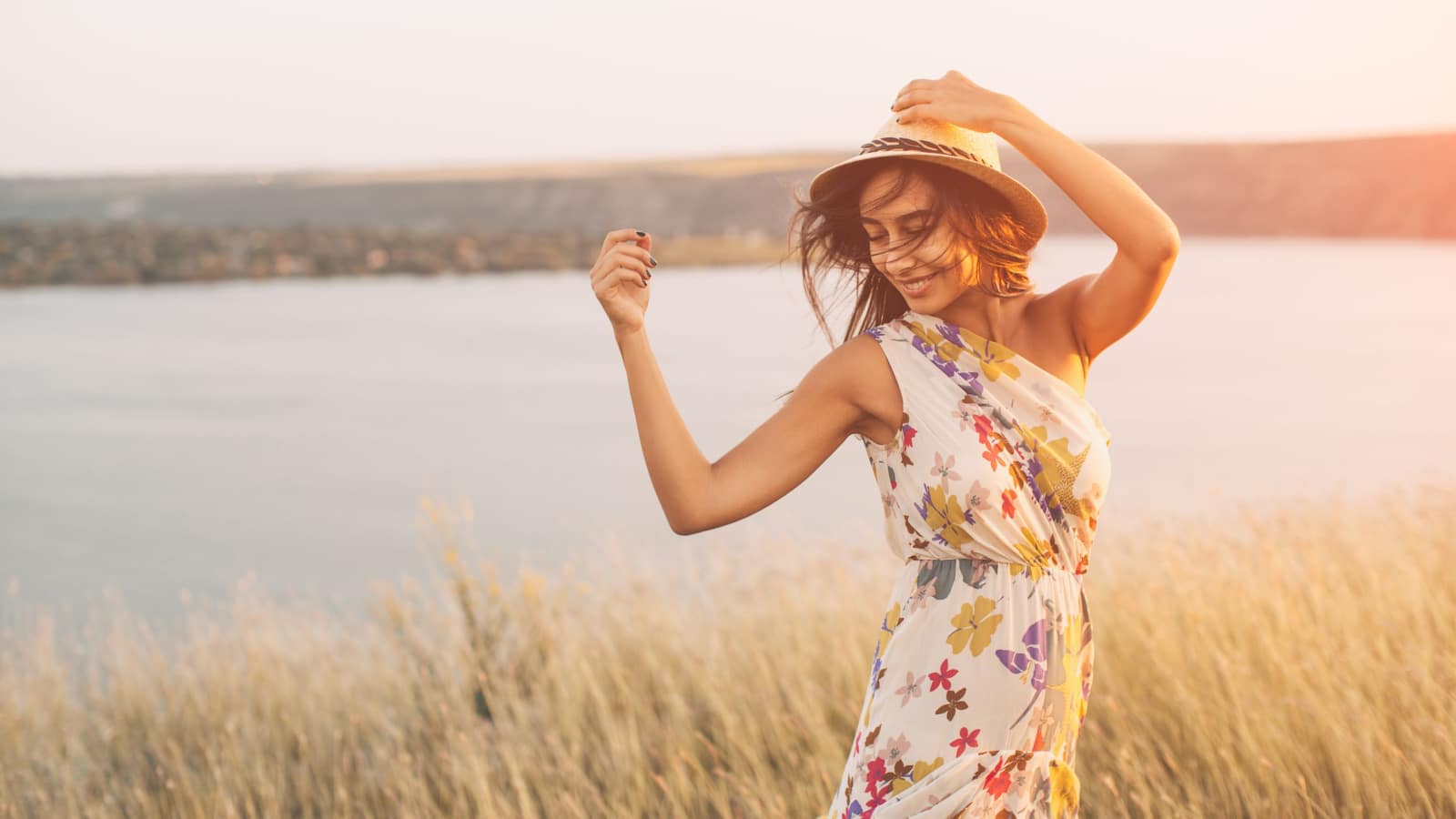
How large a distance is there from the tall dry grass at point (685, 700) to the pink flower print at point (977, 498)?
62.1 inches

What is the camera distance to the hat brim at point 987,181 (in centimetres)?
197

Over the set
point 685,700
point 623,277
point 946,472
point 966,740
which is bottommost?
point 966,740

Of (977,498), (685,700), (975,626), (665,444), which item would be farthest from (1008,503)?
(685,700)

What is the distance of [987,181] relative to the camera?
2041 millimetres

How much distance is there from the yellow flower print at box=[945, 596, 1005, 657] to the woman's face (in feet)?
1.59

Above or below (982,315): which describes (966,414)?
below

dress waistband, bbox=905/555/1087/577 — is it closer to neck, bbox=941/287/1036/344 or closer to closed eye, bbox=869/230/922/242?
neck, bbox=941/287/1036/344

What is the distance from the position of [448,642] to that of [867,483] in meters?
7.65

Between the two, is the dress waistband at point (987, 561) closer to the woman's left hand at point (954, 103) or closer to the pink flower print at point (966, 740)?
the pink flower print at point (966, 740)

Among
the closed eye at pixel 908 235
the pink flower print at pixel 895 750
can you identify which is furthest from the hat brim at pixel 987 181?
the pink flower print at pixel 895 750

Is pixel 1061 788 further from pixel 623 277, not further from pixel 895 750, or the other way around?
pixel 623 277

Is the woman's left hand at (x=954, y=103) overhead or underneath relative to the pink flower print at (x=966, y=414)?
overhead

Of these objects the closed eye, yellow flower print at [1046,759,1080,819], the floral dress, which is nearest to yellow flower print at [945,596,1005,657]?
the floral dress

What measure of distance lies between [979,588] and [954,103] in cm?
75
